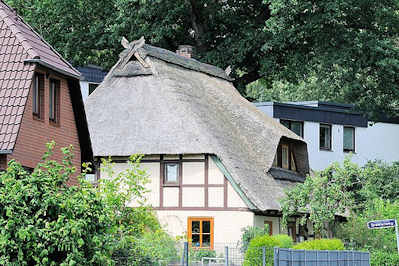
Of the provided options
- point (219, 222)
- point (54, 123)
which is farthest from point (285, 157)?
point (54, 123)

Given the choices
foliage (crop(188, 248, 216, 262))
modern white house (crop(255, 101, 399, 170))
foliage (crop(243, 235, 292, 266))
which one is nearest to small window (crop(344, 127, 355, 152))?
modern white house (crop(255, 101, 399, 170))

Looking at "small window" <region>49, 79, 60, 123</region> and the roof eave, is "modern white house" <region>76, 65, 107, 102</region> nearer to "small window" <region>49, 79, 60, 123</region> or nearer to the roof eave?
the roof eave

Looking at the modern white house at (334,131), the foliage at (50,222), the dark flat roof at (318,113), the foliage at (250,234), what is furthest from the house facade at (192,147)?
the foliage at (50,222)

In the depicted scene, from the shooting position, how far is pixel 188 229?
116 ft

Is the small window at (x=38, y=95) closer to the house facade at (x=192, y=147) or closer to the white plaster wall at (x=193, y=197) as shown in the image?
the house facade at (x=192, y=147)

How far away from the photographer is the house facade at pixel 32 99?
910 inches

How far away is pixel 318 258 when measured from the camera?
25.9 meters

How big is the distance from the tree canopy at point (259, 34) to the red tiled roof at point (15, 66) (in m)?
15.1

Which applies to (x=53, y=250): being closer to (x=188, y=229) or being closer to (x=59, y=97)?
A: (x=59, y=97)

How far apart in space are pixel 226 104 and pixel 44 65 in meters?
17.6

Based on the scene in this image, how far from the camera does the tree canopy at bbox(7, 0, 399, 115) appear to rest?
40.4m

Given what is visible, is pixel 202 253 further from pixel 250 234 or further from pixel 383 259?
pixel 383 259

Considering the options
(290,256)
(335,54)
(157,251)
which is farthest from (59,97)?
(335,54)

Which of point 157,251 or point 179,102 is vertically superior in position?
point 179,102
